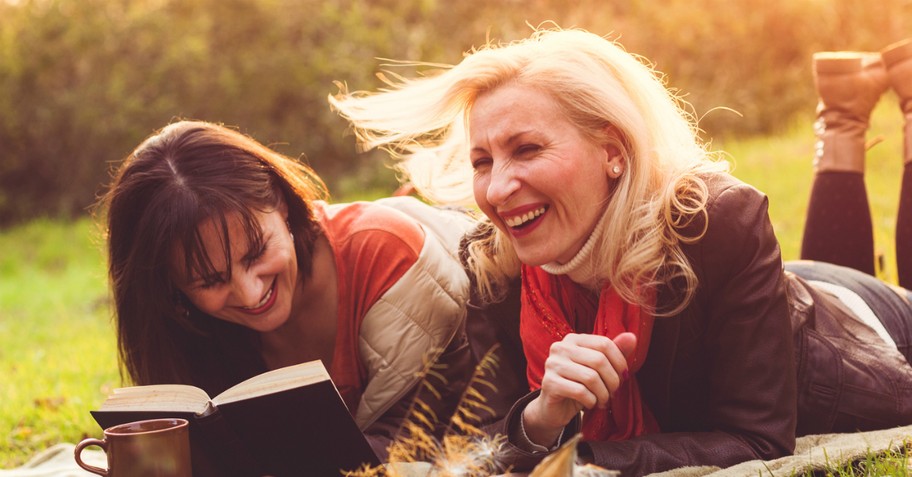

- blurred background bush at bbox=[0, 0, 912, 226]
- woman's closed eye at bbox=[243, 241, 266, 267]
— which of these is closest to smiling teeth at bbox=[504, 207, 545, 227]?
woman's closed eye at bbox=[243, 241, 266, 267]

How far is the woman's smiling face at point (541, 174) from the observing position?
2.56m

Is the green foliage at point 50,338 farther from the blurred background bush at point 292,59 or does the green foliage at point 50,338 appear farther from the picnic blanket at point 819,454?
the picnic blanket at point 819,454

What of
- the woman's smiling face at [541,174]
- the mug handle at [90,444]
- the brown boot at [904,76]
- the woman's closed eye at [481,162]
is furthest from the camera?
the brown boot at [904,76]

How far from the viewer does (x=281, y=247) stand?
10.1ft

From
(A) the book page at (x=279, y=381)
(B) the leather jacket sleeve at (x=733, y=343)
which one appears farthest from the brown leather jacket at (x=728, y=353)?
(A) the book page at (x=279, y=381)

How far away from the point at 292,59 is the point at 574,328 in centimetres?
994

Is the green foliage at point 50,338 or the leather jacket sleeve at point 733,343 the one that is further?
the green foliage at point 50,338

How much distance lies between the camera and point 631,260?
100 inches

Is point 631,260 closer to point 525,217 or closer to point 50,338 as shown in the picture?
point 525,217

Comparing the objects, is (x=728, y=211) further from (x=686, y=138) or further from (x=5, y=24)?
(x=5, y=24)

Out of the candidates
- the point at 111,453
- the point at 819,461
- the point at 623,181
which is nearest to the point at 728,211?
the point at 623,181

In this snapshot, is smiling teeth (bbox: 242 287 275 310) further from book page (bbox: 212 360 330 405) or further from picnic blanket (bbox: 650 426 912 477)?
picnic blanket (bbox: 650 426 912 477)

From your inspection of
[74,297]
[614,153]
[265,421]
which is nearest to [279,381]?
[265,421]

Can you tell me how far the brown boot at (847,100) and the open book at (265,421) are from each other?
8.23ft
